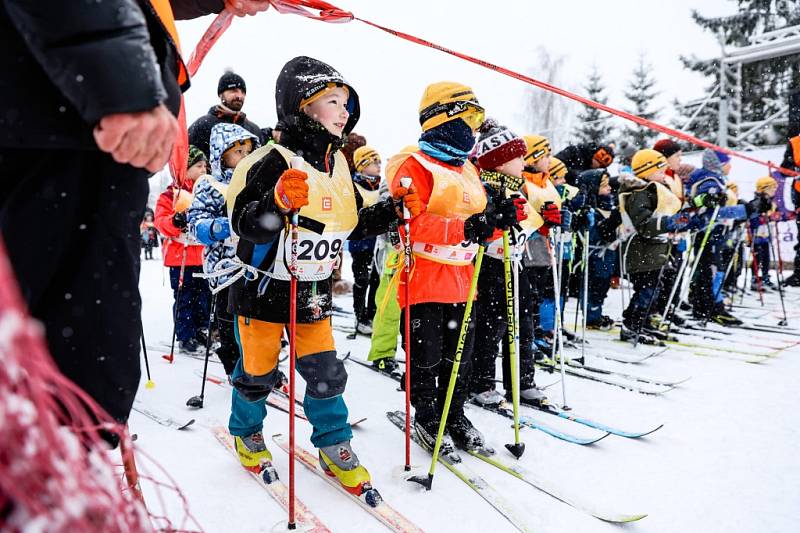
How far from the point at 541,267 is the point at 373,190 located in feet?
7.89

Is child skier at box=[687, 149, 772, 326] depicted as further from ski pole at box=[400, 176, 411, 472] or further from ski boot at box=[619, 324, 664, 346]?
ski pole at box=[400, 176, 411, 472]

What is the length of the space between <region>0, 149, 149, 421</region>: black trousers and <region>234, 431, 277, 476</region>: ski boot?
1627 millimetres

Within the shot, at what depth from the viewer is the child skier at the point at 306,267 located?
102 inches

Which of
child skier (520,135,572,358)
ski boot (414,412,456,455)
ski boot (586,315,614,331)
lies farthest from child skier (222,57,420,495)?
ski boot (586,315,614,331)

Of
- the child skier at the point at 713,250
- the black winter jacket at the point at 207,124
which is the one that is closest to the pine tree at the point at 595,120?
the child skier at the point at 713,250

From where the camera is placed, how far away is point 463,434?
10.5 ft

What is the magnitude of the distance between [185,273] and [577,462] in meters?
4.40

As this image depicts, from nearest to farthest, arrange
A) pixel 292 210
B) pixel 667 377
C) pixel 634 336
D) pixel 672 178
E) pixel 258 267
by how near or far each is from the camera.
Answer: pixel 292 210
pixel 258 267
pixel 667 377
pixel 634 336
pixel 672 178

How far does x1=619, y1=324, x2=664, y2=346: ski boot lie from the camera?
6305mm

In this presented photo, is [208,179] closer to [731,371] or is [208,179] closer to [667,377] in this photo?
[667,377]

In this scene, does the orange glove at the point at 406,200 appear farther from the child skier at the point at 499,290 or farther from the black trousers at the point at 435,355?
the child skier at the point at 499,290

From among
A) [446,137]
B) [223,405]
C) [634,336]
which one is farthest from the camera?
[634,336]

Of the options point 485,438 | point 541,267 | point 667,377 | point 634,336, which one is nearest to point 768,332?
point 634,336

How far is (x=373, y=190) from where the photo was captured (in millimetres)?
6402
